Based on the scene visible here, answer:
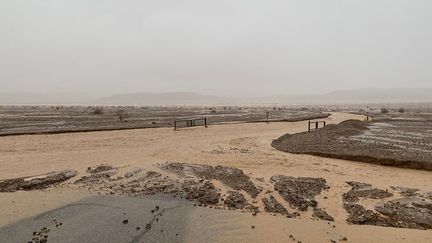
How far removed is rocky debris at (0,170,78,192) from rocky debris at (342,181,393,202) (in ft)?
34.4

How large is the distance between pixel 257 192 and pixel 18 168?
1090 centimetres

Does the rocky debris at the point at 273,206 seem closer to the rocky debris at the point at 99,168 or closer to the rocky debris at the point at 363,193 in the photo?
the rocky debris at the point at 363,193

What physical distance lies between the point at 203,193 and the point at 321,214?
3.77 meters

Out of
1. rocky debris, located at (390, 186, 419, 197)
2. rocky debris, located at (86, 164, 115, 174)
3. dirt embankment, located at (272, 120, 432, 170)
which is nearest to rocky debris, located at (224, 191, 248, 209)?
rocky debris, located at (390, 186, 419, 197)

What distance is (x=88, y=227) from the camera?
325 inches

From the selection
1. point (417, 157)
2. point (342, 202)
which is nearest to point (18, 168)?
point (342, 202)

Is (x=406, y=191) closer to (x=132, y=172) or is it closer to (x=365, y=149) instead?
(x=365, y=149)

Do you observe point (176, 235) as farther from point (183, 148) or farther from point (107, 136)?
point (107, 136)

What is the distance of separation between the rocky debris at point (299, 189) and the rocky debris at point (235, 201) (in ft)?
4.63

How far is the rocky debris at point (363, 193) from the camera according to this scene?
35.5ft

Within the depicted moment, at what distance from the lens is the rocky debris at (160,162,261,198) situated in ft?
38.6

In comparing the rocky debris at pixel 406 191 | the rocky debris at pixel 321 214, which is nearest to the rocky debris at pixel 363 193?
the rocky debris at pixel 406 191

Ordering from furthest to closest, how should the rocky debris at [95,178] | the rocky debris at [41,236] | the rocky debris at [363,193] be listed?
the rocky debris at [95,178]
the rocky debris at [363,193]
the rocky debris at [41,236]

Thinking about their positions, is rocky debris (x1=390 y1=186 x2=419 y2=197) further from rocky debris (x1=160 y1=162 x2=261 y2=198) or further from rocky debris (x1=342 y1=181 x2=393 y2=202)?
rocky debris (x1=160 y1=162 x2=261 y2=198)
